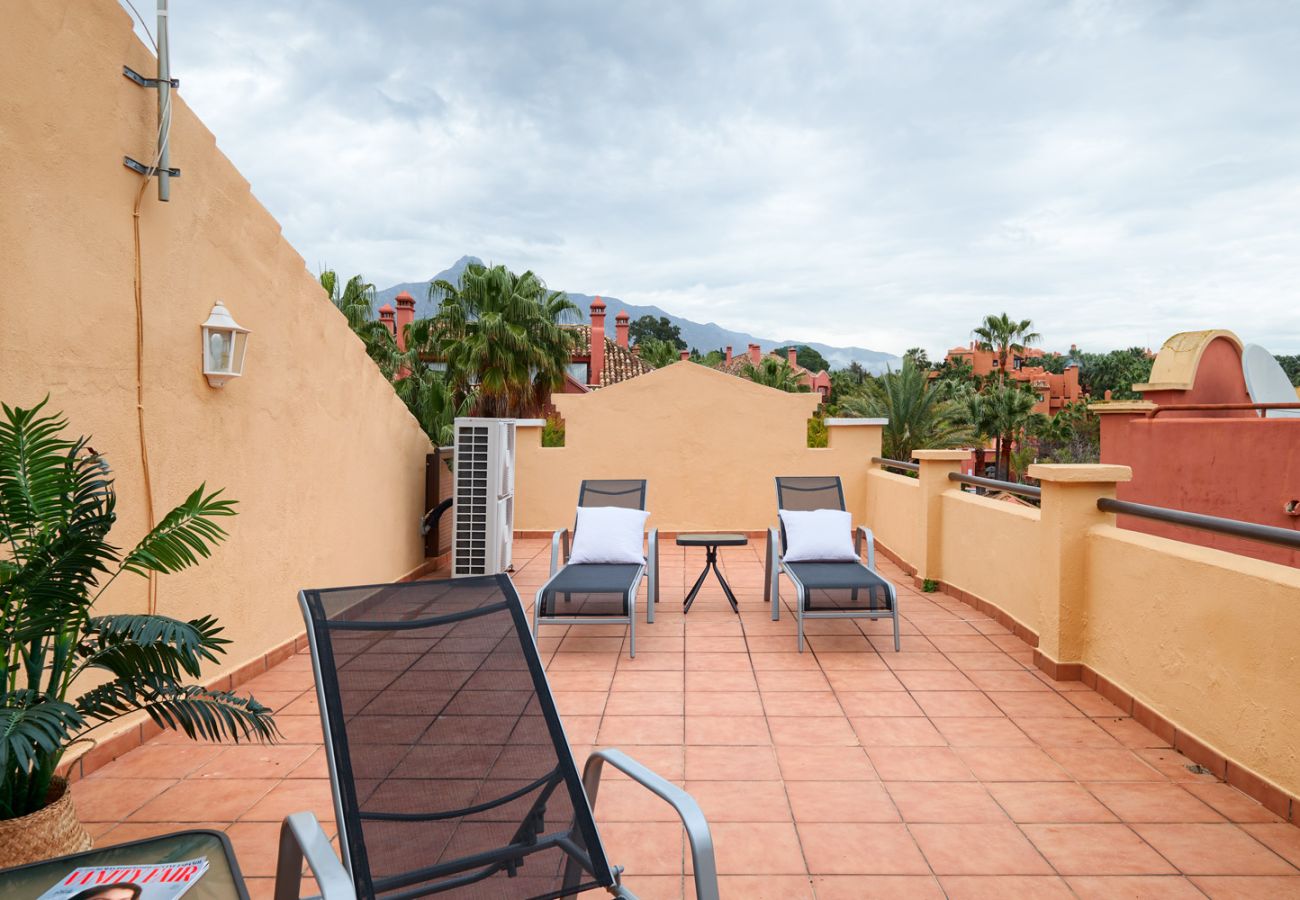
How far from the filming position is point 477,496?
709 cm

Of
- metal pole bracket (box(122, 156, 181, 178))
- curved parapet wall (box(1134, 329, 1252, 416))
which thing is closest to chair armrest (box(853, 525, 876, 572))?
metal pole bracket (box(122, 156, 181, 178))

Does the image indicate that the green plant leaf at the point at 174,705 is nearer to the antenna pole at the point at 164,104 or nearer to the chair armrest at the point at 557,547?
the antenna pole at the point at 164,104

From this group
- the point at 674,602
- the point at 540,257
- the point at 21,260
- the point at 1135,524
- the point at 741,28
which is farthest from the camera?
the point at 540,257

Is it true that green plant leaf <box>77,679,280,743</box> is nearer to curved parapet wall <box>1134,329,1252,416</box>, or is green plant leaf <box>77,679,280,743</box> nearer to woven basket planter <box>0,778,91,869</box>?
woven basket planter <box>0,778,91,869</box>

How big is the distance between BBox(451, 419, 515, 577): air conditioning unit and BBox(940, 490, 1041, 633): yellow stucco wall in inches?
166

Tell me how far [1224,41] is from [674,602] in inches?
366

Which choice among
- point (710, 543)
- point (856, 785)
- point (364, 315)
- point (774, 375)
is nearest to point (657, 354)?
point (774, 375)

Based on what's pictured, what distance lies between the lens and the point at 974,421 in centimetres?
3019

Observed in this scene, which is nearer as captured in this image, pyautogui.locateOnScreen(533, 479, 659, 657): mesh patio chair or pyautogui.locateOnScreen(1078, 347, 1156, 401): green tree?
pyautogui.locateOnScreen(533, 479, 659, 657): mesh patio chair

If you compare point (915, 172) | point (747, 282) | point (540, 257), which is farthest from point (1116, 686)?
point (540, 257)

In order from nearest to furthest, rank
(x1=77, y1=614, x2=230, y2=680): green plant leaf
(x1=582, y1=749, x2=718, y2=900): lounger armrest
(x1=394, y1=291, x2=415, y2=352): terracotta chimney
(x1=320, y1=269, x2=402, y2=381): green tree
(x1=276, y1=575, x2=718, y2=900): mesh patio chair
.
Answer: (x1=582, y1=749, x2=718, y2=900): lounger armrest
(x1=276, y1=575, x2=718, y2=900): mesh patio chair
(x1=77, y1=614, x2=230, y2=680): green plant leaf
(x1=320, y1=269, x2=402, y2=381): green tree
(x1=394, y1=291, x2=415, y2=352): terracotta chimney

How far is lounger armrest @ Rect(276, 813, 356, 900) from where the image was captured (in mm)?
1319

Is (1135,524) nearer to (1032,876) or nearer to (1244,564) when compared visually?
(1244,564)

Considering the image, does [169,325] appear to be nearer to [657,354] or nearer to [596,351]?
[596,351]
